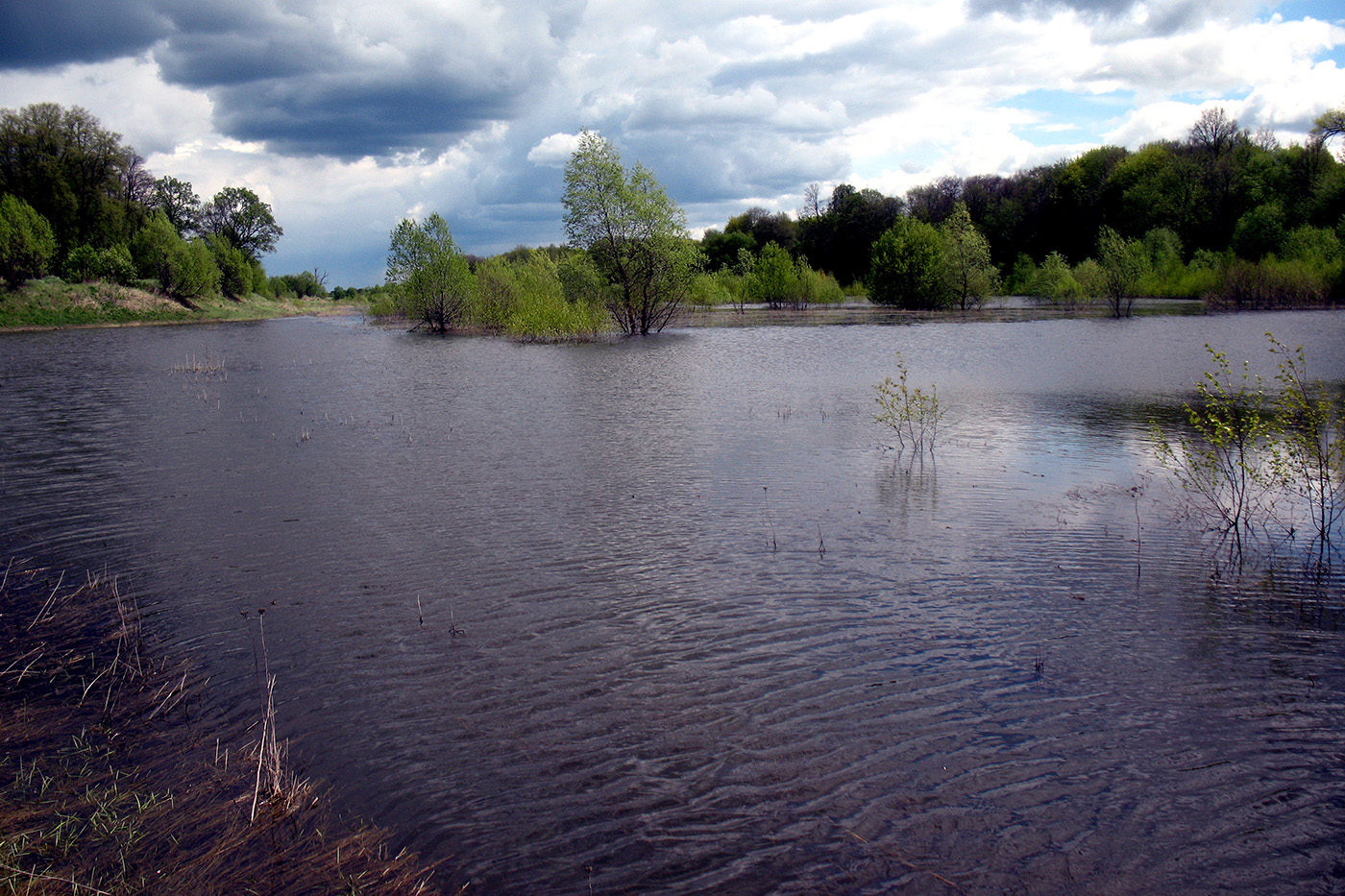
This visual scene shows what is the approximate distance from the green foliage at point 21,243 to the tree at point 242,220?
2061 inches

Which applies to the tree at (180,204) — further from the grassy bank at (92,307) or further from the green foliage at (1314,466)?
the green foliage at (1314,466)

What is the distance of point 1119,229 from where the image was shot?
93.4 metres

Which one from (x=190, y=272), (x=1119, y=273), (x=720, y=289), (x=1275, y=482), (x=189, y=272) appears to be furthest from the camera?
(x=720, y=289)

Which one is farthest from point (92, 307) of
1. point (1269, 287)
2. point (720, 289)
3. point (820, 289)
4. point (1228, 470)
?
point (1269, 287)

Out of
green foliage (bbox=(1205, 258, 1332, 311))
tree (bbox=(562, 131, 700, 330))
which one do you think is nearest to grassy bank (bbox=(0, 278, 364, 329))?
tree (bbox=(562, 131, 700, 330))

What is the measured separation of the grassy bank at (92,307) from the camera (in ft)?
205

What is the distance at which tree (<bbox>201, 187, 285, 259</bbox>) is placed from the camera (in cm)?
11656

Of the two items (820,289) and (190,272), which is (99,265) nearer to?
(190,272)

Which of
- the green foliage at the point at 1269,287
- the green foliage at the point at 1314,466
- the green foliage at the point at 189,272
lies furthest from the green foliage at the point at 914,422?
the green foliage at the point at 189,272

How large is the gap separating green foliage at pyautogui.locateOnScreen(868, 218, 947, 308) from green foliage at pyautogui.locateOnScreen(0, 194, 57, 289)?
71.9 meters

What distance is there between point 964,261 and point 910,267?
546 centimetres

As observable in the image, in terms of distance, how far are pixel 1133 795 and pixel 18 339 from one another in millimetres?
64365

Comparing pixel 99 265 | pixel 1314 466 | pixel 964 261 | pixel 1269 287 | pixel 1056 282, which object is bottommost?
pixel 1314 466

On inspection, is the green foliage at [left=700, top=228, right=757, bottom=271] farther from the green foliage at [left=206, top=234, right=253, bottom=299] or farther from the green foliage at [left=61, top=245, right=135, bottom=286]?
the green foliage at [left=61, top=245, right=135, bottom=286]
